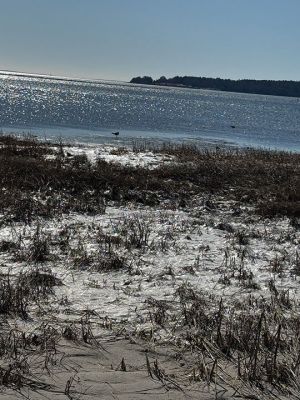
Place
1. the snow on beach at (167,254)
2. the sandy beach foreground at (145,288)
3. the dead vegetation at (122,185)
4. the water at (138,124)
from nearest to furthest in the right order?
1. the sandy beach foreground at (145,288)
2. the snow on beach at (167,254)
3. the dead vegetation at (122,185)
4. the water at (138,124)

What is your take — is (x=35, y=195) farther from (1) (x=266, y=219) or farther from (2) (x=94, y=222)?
(1) (x=266, y=219)

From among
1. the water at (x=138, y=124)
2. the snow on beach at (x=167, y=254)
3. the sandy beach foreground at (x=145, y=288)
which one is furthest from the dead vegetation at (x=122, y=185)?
the water at (x=138, y=124)

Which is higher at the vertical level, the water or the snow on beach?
the water

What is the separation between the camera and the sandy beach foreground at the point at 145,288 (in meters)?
4.05

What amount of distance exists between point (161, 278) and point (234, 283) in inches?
39.5

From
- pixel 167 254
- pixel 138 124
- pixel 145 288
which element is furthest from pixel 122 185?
pixel 138 124

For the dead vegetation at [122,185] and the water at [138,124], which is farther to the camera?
the water at [138,124]

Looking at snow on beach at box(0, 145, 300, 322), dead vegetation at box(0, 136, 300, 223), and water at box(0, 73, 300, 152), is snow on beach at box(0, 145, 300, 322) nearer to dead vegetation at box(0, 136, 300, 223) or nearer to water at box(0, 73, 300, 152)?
dead vegetation at box(0, 136, 300, 223)

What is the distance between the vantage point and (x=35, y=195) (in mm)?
11047

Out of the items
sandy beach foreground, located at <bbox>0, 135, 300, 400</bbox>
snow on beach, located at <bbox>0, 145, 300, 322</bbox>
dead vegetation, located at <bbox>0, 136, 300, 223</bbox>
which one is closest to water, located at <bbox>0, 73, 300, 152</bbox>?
dead vegetation, located at <bbox>0, 136, 300, 223</bbox>

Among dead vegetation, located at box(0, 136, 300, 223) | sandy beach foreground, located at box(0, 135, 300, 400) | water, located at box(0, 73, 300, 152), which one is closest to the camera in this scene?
sandy beach foreground, located at box(0, 135, 300, 400)

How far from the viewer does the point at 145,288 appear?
6277 millimetres

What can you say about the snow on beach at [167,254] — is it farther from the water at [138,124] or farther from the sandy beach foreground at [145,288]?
the water at [138,124]

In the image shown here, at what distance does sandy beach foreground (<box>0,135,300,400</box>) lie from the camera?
4055 mm
